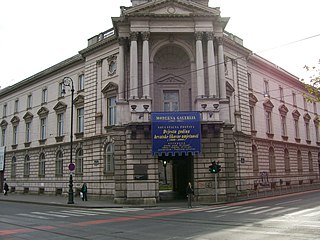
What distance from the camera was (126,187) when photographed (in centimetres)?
2669

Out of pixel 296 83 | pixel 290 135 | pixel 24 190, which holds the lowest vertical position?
pixel 24 190

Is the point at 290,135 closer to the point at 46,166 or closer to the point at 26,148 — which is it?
the point at 46,166

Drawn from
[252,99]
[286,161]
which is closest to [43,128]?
[252,99]

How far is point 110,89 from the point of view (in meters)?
32.4

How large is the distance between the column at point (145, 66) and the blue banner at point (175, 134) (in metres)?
2.04

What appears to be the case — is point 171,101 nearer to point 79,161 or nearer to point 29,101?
point 79,161

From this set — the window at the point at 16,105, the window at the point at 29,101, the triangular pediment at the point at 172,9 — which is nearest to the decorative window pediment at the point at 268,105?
the triangular pediment at the point at 172,9

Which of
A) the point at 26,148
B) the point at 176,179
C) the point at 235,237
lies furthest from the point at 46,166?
the point at 235,237

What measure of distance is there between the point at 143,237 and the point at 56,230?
413 centimetres

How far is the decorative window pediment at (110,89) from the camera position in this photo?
32.0 metres

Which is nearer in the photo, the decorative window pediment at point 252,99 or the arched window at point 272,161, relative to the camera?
the decorative window pediment at point 252,99

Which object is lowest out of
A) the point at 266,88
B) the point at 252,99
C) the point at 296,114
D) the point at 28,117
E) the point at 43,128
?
the point at 43,128

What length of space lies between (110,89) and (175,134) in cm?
926

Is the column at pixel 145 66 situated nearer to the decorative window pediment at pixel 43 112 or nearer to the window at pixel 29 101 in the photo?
the decorative window pediment at pixel 43 112
